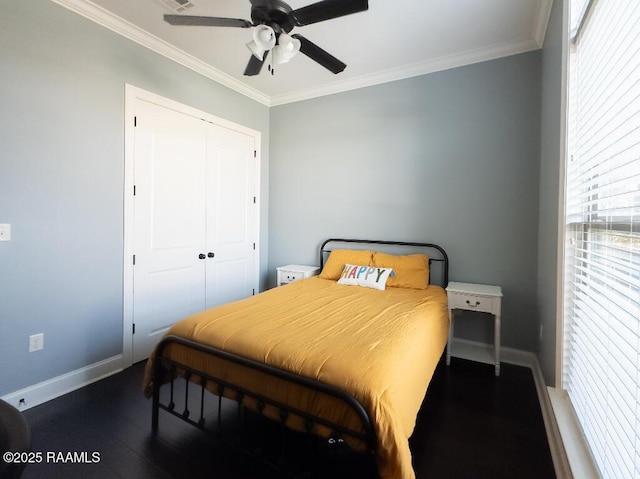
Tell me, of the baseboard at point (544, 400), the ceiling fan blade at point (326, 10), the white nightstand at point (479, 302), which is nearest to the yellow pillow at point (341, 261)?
the white nightstand at point (479, 302)

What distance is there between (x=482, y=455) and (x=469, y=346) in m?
1.37

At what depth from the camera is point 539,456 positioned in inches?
64.5

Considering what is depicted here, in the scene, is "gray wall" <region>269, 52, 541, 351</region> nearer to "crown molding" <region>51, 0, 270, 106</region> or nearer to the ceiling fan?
"crown molding" <region>51, 0, 270, 106</region>

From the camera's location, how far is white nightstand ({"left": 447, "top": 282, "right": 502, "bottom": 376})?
2.49 m

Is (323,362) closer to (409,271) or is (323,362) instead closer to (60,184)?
(409,271)

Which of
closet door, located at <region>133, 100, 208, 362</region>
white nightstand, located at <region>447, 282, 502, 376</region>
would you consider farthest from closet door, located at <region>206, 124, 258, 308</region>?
white nightstand, located at <region>447, 282, 502, 376</region>

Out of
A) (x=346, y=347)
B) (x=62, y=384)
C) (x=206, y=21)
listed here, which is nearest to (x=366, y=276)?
(x=346, y=347)

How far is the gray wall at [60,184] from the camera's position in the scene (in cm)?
197

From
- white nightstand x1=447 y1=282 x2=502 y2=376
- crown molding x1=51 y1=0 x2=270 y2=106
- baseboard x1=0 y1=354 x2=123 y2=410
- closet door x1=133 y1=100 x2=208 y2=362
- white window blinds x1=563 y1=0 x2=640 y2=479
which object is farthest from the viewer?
closet door x1=133 y1=100 x2=208 y2=362

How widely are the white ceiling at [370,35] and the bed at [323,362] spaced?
7.14 ft

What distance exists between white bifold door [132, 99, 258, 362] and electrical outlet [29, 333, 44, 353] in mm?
623

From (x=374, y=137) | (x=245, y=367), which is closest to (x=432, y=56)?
(x=374, y=137)

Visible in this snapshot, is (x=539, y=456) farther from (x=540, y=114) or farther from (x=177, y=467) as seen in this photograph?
(x=540, y=114)

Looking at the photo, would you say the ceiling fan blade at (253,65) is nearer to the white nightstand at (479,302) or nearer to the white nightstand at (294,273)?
the white nightstand at (294,273)
